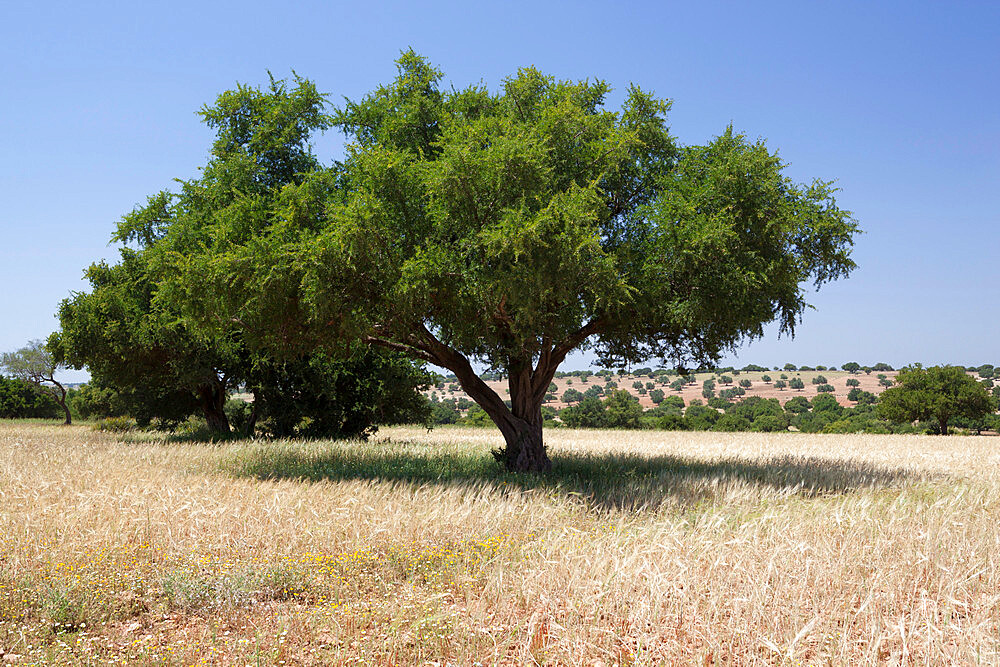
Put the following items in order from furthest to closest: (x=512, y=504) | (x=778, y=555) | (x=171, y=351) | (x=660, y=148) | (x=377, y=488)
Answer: (x=171, y=351), (x=660, y=148), (x=377, y=488), (x=512, y=504), (x=778, y=555)

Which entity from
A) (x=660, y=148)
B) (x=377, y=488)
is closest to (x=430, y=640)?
(x=377, y=488)

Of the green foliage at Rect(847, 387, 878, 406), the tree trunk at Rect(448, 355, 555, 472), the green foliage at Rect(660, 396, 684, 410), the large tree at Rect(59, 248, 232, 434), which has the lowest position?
the green foliage at Rect(660, 396, 684, 410)

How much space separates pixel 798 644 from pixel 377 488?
24.0 ft

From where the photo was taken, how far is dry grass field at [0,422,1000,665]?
16.6 ft

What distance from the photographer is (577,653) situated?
493 cm

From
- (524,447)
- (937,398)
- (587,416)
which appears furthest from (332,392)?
(937,398)

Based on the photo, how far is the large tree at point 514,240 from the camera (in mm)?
11531

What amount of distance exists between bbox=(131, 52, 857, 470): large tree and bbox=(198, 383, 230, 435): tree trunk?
54.4 ft

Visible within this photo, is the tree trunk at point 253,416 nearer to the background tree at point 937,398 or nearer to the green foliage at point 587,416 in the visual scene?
the green foliage at point 587,416

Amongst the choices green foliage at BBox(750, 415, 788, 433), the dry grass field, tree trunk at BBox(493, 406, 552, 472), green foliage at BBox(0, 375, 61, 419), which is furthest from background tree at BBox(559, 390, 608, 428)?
green foliage at BBox(0, 375, 61, 419)

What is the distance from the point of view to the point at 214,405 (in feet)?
101

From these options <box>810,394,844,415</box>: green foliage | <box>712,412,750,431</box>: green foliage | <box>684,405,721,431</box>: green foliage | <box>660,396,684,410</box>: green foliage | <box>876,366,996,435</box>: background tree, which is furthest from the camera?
<box>660,396,684,410</box>: green foliage

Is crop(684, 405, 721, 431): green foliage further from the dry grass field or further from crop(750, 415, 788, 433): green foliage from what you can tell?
the dry grass field

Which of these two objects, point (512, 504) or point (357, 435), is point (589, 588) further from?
point (357, 435)
